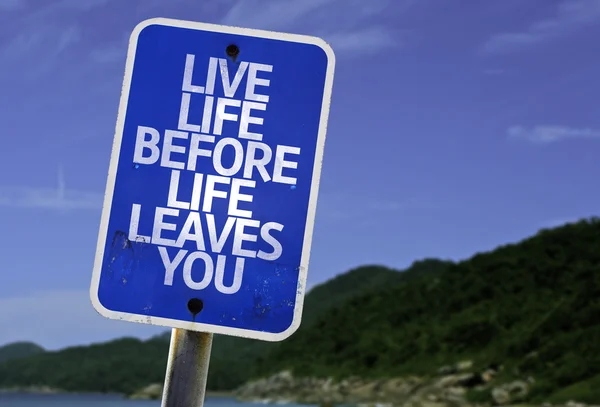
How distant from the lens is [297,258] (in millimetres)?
2248

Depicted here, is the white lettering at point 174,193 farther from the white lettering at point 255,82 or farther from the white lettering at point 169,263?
the white lettering at point 255,82

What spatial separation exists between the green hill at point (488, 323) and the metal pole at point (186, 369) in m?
91.3

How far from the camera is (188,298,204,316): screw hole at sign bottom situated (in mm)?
2250

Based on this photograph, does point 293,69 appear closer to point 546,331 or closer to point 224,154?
point 224,154

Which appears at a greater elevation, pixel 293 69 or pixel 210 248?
pixel 293 69

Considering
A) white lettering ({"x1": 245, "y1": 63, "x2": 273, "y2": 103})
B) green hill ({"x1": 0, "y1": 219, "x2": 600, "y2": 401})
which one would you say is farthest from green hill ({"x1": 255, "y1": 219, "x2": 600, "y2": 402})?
white lettering ({"x1": 245, "y1": 63, "x2": 273, "y2": 103})

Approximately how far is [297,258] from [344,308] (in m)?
179

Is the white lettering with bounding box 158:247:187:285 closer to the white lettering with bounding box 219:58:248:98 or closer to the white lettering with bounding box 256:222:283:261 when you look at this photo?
the white lettering with bounding box 256:222:283:261

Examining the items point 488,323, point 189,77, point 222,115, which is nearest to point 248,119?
point 222,115

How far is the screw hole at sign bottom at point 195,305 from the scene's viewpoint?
2250mm

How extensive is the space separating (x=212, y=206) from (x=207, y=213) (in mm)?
20

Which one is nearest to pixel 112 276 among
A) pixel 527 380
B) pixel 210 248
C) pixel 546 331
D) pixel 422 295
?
pixel 210 248

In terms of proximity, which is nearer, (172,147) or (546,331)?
(172,147)

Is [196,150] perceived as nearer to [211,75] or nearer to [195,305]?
[211,75]
